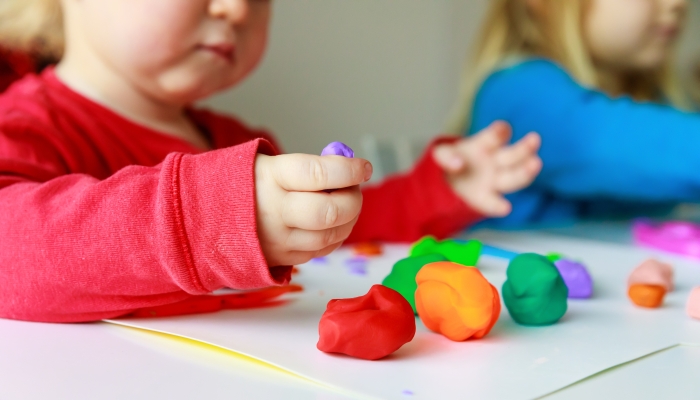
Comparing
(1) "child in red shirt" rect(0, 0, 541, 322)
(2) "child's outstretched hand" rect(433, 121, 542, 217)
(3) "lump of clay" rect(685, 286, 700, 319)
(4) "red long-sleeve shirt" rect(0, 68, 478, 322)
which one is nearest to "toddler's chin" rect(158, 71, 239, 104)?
(1) "child in red shirt" rect(0, 0, 541, 322)

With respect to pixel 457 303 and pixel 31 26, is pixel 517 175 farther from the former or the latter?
pixel 31 26

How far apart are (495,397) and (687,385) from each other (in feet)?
0.37

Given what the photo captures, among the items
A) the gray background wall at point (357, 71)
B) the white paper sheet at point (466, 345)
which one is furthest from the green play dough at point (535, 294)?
the gray background wall at point (357, 71)

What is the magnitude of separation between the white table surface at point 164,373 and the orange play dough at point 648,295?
90 millimetres

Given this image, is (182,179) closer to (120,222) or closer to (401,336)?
(120,222)

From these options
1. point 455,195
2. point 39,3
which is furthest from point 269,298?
point 39,3

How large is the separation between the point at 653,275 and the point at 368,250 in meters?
0.30

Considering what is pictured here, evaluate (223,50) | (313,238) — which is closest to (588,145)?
(223,50)

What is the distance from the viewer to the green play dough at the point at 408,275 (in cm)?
48

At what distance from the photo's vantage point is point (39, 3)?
746mm

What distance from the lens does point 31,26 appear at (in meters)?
0.76

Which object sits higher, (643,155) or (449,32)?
(449,32)

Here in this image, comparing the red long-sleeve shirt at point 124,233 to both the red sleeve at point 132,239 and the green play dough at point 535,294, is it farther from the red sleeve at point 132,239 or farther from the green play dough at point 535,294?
the green play dough at point 535,294

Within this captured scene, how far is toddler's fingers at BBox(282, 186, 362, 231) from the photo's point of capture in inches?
15.5
